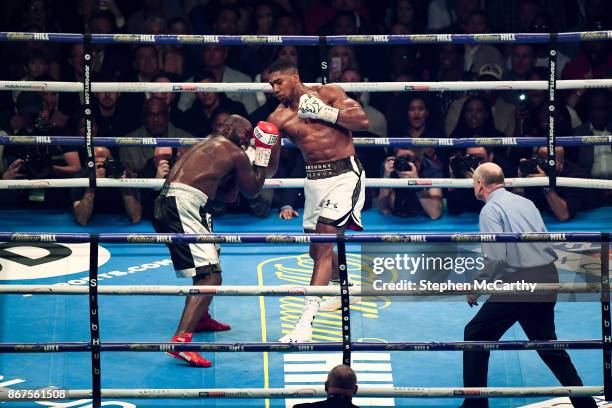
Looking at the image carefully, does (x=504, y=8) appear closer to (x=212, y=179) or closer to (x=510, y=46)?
(x=510, y=46)

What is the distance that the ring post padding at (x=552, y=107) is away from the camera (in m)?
8.15

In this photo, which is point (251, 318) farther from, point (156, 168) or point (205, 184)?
point (156, 168)

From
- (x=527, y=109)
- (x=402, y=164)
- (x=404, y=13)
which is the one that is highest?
(x=404, y=13)

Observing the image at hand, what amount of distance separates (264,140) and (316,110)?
1.36 ft

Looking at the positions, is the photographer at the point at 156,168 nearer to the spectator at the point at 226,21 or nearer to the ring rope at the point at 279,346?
the spectator at the point at 226,21

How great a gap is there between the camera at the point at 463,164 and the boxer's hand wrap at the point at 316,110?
176 cm

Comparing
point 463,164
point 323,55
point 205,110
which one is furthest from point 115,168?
point 463,164

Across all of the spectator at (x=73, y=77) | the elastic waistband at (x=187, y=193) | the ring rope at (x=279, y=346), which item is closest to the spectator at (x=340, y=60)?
the spectator at (x=73, y=77)

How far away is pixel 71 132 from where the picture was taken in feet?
30.8

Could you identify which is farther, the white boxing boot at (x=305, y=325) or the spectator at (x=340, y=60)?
the spectator at (x=340, y=60)

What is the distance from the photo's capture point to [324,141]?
7.79 m

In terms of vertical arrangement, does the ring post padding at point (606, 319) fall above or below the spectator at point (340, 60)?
below

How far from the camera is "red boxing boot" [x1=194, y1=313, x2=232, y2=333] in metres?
7.44

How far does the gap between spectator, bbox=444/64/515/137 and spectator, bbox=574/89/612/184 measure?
1.86 feet
